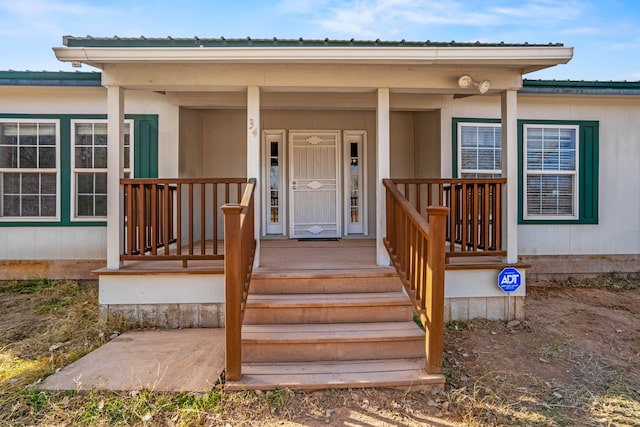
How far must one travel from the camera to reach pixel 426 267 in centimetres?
308

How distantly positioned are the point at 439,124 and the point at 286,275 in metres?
3.43

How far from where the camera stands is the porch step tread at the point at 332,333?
3.14 metres

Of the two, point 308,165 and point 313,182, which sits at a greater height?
point 308,165

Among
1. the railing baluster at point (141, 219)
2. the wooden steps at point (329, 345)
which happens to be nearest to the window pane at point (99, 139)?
the railing baluster at point (141, 219)

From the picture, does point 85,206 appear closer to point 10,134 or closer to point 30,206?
point 30,206

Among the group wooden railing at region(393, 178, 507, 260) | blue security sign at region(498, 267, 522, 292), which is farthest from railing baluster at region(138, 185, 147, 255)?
blue security sign at region(498, 267, 522, 292)

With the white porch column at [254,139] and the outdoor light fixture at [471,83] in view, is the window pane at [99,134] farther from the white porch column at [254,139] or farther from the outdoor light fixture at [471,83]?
the outdoor light fixture at [471,83]

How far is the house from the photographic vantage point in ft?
13.3

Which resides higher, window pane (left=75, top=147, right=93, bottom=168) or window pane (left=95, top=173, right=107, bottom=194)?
window pane (left=75, top=147, right=93, bottom=168)

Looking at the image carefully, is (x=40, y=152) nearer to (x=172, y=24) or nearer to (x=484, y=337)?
(x=484, y=337)

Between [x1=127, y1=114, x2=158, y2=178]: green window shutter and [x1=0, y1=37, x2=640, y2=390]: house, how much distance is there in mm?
27

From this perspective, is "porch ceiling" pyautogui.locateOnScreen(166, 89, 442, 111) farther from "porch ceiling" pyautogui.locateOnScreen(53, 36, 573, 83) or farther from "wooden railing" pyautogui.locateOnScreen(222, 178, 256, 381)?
"wooden railing" pyautogui.locateOnScreen(222, 178, 256, 381)

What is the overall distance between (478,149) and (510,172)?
1.78m

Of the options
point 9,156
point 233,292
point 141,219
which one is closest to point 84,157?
point 9,156
